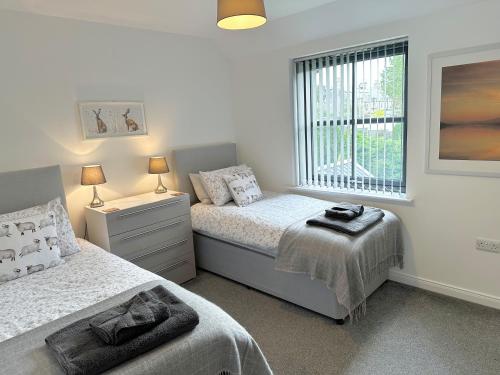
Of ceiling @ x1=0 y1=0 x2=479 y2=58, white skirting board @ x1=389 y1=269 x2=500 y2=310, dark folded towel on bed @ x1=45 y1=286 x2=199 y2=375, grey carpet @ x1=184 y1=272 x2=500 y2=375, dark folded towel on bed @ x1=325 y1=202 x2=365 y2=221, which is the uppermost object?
ceiling @ x1=0 y1=0 x2=479 y2=58

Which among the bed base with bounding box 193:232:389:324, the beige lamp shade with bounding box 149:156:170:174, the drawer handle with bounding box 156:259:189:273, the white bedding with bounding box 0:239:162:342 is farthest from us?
the beige lamp shade with bounding box 149:156:170:174

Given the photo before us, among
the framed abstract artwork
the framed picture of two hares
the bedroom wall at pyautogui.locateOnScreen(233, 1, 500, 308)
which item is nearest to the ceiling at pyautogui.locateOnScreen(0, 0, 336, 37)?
the bedroom wall at pyautogui.locateOnScreen(233, 1, 500, 308)

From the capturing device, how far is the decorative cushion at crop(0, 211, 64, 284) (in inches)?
82.1

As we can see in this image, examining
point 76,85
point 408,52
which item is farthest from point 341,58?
point 76,85

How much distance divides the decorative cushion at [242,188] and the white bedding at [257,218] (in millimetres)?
69

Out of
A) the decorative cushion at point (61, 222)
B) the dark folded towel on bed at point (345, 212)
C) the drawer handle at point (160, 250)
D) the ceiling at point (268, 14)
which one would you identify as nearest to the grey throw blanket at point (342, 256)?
the dark folded towel on bed at point (345, 212)

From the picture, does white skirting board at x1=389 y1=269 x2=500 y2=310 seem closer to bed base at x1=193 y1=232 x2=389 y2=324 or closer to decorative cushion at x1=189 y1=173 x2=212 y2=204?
bed base at x1=193 y1=232 x2=389 y2=324

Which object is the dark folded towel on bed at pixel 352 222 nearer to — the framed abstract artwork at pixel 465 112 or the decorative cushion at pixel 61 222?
the framed abstract artwork at pixel 465 112

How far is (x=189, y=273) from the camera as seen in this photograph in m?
3.29

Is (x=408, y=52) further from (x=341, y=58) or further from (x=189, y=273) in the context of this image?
(x=189, y=273)

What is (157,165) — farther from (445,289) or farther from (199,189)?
(445,289)

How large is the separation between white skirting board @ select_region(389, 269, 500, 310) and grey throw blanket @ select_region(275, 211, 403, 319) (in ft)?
1.06

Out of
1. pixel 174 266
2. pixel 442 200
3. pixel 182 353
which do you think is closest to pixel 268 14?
pixel 442 200

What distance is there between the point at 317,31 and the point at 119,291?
269 cm
